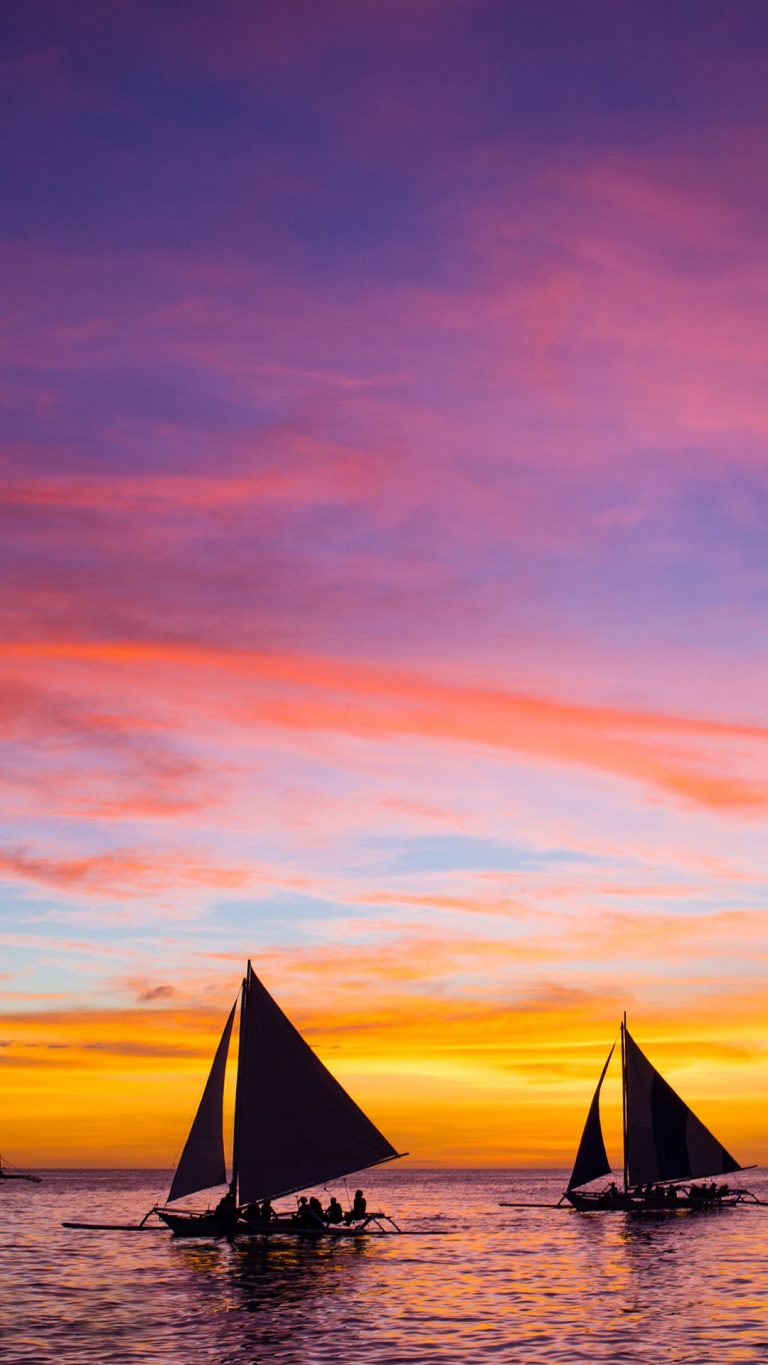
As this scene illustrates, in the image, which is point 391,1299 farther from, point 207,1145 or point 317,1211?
point 317,1211

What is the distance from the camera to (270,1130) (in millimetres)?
70562

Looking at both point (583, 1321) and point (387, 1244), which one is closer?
point (583, 1321)

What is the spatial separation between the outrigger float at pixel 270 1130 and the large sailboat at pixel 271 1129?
0.06 meters

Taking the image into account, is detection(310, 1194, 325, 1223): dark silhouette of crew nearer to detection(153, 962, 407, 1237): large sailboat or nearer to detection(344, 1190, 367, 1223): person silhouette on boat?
detection(344, 1190, 367, 1223): person silhouette on boat

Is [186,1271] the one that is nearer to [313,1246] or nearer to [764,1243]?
[313,1246]

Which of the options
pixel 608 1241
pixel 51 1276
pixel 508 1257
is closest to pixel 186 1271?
pixel 51 1276

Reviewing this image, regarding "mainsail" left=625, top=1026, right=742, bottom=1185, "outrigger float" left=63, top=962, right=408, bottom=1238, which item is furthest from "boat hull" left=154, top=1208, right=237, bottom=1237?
"mainsail" left=625, top=1026, right=742, bottom=1185

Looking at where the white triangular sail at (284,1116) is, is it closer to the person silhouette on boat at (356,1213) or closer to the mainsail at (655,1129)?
the person silhouette on boat at (356,1213)

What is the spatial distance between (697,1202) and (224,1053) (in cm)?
5604

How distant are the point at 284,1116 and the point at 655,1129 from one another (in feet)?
134

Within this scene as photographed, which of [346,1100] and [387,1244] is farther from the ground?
[346,1100]

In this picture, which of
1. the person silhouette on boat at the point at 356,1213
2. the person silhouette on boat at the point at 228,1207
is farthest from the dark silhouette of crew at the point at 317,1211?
the person silhouette on boat at the point at 228,1207

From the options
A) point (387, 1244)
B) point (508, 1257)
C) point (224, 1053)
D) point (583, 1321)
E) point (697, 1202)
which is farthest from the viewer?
point (697, 1202)

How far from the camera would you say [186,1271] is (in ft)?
225
